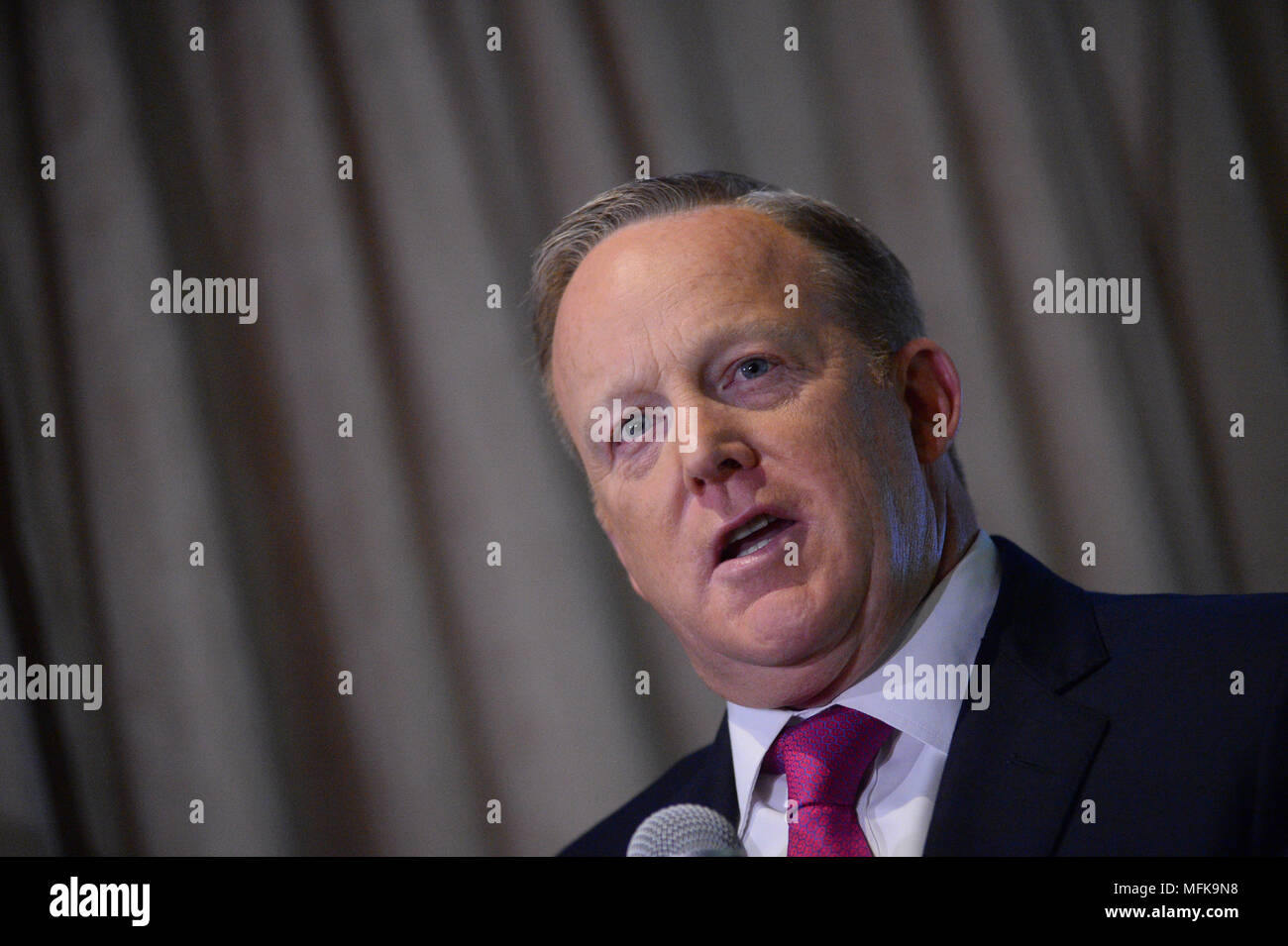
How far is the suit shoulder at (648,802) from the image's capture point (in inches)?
60.5

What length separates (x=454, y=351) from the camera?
1.85 metres

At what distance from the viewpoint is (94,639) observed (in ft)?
5.81

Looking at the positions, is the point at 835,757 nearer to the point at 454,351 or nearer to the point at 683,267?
the point at 683,267

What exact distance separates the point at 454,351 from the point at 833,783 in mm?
951

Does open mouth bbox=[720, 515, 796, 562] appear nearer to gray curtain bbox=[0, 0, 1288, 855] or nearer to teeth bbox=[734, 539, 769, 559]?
teeth bbox=[734, 539, 769, 559]

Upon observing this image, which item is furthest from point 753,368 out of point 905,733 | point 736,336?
point 905,733

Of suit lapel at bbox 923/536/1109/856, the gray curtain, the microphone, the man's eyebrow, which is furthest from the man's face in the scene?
the gray curtain

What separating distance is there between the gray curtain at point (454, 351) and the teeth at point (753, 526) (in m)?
0.54

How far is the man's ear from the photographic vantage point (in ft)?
4.72

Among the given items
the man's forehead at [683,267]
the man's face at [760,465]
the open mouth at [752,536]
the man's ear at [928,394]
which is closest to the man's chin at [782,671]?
the man's face at [760,465]

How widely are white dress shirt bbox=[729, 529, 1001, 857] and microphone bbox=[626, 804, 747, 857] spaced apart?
35 centimetres
